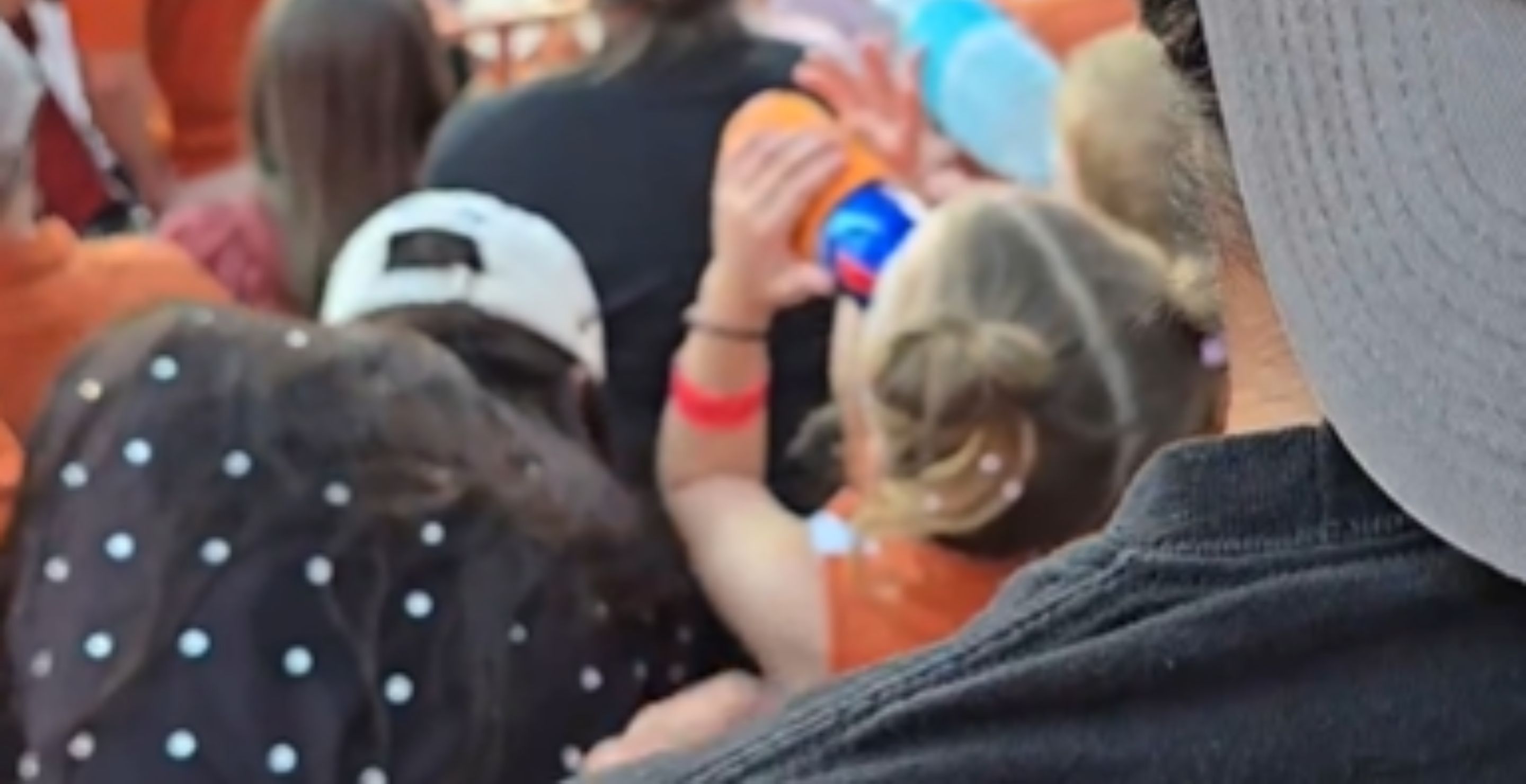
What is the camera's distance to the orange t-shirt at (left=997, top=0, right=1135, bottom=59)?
8.39 feet

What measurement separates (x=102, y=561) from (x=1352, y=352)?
0.85 meters

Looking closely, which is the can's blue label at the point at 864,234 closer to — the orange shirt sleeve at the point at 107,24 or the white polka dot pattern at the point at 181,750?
the white polka dot pattern at the point at 181,750

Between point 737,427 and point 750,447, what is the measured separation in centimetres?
2

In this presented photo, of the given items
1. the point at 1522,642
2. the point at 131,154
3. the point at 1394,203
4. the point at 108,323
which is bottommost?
the point at 131,154

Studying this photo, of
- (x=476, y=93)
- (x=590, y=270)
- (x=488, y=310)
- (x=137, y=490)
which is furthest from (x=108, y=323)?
(x=476, y=93)

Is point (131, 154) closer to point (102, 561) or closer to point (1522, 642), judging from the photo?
point (102, 561)

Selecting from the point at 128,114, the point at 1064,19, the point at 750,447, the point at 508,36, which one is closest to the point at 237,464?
the point at 750,447

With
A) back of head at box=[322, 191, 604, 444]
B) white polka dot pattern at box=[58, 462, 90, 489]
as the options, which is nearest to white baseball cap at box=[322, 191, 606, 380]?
back of head at box=[322, 191, 604, 444]

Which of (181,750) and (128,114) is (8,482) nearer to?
(181,750)

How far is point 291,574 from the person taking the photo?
1.35 metres

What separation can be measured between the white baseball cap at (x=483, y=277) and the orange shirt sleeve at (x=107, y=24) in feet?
3.61

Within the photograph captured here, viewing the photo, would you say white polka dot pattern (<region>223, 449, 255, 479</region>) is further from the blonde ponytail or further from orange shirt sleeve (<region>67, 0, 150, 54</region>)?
orange shirt sleeve (<region>67, 0, 150, 54</region>)

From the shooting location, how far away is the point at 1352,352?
620 millimetres

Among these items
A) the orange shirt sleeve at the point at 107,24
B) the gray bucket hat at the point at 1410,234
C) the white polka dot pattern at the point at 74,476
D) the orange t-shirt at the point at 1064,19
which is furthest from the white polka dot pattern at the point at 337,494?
the orange shirt sleeve at the point at 107,24
